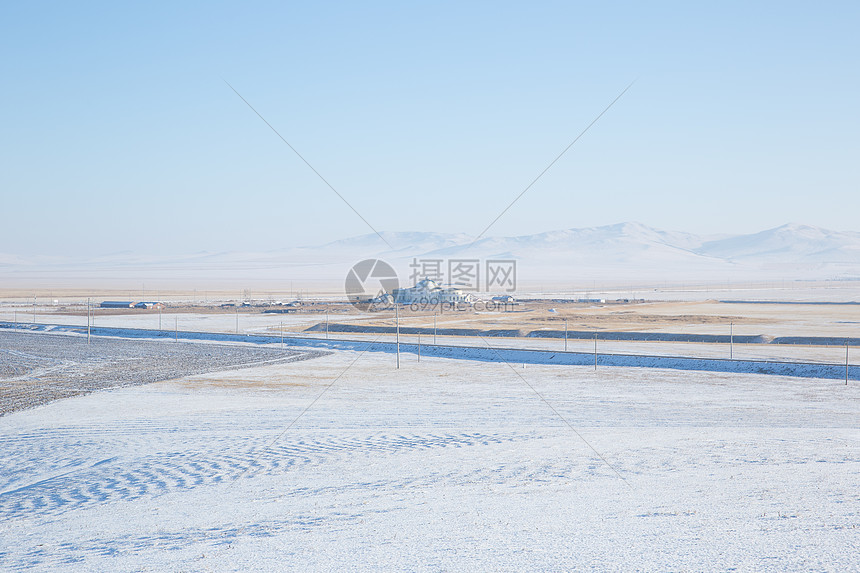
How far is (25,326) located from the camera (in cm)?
5041

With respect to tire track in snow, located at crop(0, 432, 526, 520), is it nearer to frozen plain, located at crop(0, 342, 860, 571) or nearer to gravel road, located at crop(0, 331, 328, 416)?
frozen plain, located at crop(0, 342, 860, 571)

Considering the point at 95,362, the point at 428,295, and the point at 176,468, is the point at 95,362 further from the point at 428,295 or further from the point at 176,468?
the point at 428,295

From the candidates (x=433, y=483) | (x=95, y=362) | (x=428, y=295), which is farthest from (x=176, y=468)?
(x=428, y=295)

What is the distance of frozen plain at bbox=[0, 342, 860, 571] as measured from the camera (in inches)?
325

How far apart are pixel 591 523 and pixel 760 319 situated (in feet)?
162

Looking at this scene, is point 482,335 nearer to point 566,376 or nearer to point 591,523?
point 566,376

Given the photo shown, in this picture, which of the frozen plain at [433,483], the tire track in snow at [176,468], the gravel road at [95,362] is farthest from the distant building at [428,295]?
the tire track in snow at [176,468]

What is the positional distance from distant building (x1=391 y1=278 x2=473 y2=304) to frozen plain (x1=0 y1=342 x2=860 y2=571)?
5139cm

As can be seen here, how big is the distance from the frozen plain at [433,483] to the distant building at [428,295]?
51390mm

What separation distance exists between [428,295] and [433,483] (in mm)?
61857

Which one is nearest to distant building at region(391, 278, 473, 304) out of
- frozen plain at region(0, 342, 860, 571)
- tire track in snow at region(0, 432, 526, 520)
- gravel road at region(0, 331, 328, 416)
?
gravel road at region(0, 331, 328, 416)

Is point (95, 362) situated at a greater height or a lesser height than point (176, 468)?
greater

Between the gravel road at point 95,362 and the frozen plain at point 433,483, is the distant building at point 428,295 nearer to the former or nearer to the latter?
the gravel road at point 95,362

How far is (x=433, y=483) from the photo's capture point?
1130 cm
